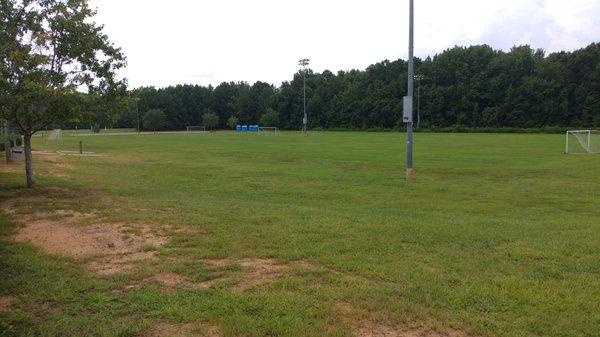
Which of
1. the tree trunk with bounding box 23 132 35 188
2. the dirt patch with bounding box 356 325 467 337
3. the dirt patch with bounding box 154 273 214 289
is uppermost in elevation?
the tree trunk with bounding box 23 132 35 188

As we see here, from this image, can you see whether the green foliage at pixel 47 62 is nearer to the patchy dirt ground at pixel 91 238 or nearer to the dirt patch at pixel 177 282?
the patchy dirt ground at pixel 91 238

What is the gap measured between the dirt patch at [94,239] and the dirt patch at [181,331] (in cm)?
202

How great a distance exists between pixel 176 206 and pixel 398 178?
10.8 meters

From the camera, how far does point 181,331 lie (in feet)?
14.4

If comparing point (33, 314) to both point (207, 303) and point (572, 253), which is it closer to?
point (207, 303)

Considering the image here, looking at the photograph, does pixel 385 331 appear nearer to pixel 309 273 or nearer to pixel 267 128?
pixel 309 273

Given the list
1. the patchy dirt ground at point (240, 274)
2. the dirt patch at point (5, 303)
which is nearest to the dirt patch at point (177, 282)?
the patchy dirt ground at point (240, 274)

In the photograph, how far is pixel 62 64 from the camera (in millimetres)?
13734

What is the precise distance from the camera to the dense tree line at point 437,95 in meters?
87.9

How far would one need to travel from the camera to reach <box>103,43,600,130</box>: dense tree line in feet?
289

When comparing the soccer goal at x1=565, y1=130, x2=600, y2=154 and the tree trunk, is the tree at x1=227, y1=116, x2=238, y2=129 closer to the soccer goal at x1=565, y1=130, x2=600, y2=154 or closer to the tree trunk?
the soccer goal at x1=565, y1=130, x2=600, y2=154

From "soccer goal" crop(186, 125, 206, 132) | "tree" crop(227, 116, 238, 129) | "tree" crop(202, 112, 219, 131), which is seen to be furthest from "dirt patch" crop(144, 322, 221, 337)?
"tree" crop(227, 116, 238, 129)

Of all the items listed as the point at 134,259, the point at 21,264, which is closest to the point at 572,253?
the point at 134,259

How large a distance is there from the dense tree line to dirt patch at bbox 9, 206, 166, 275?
9069cm
